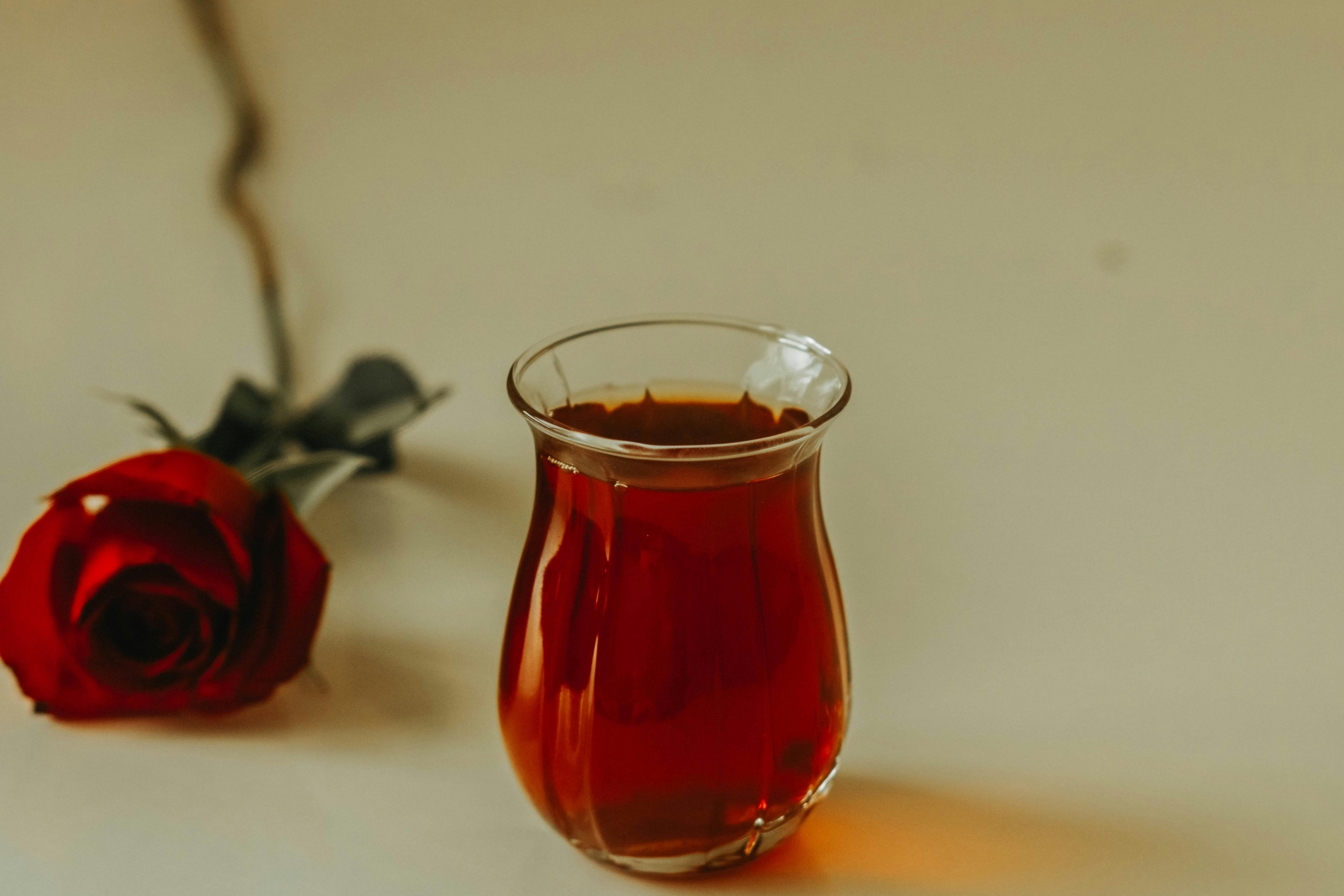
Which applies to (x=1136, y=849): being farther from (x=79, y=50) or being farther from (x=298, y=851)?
(x=79, y=50)

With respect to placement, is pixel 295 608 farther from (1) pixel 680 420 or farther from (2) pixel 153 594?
(1) pixel 680 420

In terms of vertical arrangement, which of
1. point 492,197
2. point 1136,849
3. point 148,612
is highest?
point 492,197

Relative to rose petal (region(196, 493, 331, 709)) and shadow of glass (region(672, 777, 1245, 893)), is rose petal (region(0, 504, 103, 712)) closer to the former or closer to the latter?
rose petal (region(196, 493, 331, 709))

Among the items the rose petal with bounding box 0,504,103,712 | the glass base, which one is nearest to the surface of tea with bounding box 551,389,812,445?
the glass base

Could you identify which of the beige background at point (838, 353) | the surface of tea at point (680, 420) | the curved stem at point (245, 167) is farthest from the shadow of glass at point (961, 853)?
the curved stem at point (245, 167)

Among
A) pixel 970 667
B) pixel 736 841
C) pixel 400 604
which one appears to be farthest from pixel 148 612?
pixel 970 667
